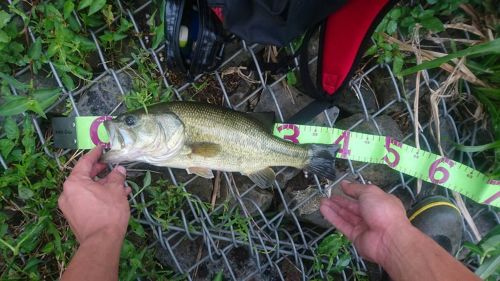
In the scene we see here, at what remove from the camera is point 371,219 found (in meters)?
2.77

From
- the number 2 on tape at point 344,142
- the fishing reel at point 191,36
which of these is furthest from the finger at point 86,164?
the number 2 on tape at point 344,142

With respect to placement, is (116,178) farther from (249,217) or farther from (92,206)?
(249,217)

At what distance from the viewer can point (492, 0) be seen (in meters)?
3.71

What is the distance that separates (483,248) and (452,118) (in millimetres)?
1269

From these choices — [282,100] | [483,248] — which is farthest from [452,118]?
[282,100]

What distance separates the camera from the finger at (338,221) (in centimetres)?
311

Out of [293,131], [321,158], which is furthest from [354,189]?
[293,131]

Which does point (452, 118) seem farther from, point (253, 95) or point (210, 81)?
point (210, 81)

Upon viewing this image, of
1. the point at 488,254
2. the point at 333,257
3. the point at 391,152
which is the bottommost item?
the point at 333,257

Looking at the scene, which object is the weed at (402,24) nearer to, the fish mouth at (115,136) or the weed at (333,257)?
the weed at (333,257)

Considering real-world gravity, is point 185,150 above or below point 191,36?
below

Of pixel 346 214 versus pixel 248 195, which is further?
pixel 248 195

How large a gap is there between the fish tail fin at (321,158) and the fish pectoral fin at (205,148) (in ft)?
A: 2.58

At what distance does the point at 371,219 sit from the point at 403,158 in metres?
1.17
